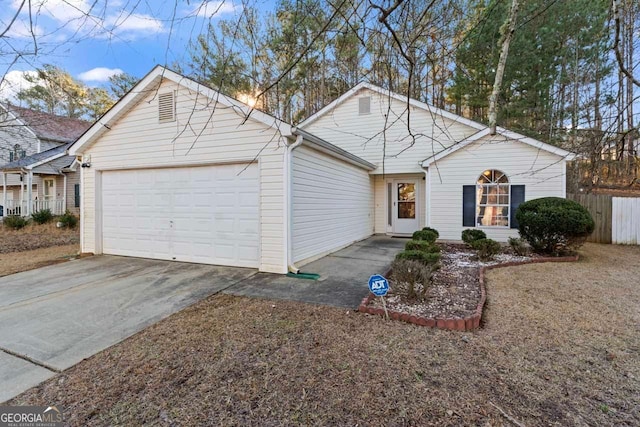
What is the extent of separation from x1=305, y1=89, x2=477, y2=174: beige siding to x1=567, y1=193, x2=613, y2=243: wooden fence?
437cm

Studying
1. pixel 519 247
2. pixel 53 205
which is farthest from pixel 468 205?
pixel 53 205

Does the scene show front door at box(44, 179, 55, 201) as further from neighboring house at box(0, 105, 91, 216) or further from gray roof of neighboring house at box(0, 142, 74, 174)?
gray roof of neighboring house at box(0, 142, 74, 174)

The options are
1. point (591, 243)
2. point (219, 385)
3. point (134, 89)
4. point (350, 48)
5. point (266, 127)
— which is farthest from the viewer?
point (591, 243)

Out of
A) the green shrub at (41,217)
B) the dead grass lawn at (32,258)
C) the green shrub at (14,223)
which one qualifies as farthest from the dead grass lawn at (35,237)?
the dead grass lawn at (32,258)

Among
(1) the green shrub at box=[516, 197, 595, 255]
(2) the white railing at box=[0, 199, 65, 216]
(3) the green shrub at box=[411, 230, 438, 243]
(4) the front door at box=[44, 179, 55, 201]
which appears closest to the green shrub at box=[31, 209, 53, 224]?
(2) the white railing at box=[0, 199, 65, 216]

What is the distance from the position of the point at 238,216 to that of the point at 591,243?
36.9 feet

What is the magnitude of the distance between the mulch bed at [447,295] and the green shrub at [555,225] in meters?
0.97

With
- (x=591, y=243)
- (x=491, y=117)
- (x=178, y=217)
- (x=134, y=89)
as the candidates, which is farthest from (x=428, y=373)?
(x=591, y=243)

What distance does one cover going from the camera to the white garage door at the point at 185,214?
647cm

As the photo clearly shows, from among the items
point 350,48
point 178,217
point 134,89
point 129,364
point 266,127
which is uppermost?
point 134,89

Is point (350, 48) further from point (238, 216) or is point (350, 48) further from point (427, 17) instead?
point (238, 216)

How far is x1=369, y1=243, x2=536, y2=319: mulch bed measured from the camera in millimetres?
3998

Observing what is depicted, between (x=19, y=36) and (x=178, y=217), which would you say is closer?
(x=19, y=36)

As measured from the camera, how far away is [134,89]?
6984mm
